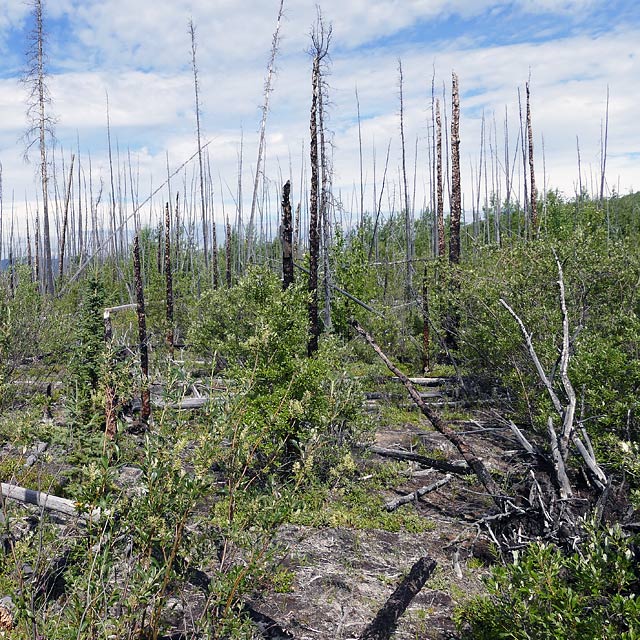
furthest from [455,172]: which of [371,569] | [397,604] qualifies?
[397,604]

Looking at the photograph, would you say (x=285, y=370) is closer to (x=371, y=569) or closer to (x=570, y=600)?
(x=371, y=569)

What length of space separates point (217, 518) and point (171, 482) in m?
0.60

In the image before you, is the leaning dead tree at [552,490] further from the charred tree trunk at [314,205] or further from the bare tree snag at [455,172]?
the bare tree snag at [455,172]

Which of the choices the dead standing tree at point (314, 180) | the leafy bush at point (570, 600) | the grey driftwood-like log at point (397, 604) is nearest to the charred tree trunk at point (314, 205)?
the dead standing tree at point (314, 180)

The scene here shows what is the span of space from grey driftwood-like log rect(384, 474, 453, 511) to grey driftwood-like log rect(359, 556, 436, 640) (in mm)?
2310

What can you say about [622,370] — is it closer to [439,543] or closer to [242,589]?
[439,543]

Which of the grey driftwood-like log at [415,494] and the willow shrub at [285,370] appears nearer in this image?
the grey driftwood-like log at [415,494]

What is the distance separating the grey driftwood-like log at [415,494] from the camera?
9562mm

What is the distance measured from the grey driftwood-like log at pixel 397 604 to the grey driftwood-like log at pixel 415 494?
7.58 ft

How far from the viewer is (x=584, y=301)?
12.8m

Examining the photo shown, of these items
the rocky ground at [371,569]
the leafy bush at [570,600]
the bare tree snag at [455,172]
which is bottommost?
the rocky ground at [371,569]

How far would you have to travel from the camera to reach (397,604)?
6.34 m

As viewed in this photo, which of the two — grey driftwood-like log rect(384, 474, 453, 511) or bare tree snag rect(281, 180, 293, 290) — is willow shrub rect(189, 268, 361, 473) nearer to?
bare tree snag rect(281, 180, 293, 290)

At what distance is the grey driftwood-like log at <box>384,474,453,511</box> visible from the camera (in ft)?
31.4
